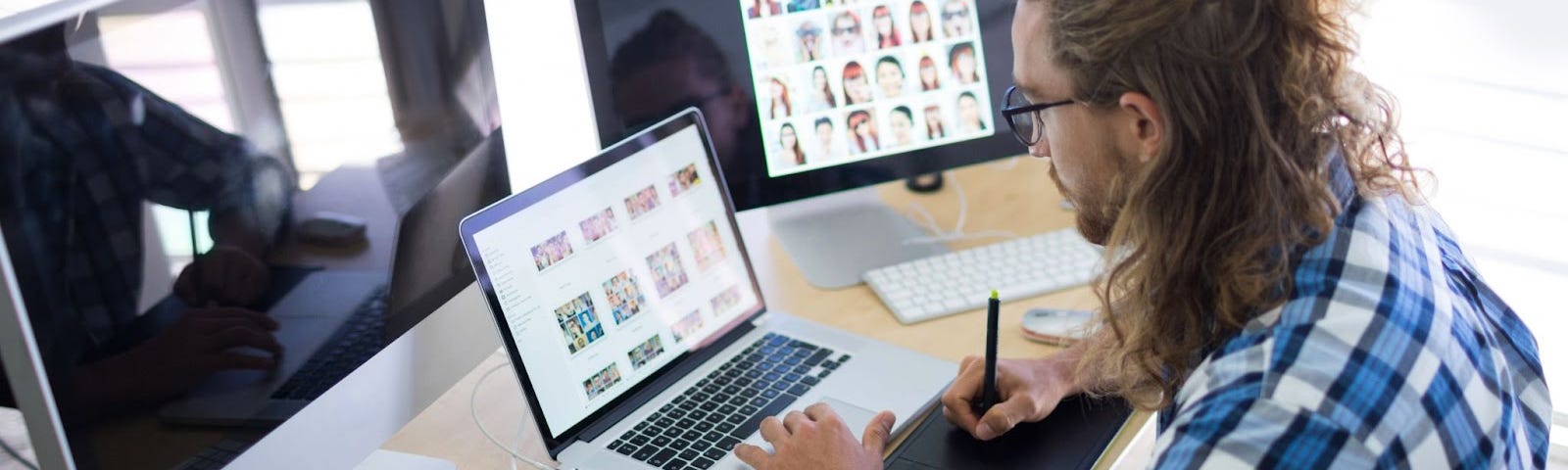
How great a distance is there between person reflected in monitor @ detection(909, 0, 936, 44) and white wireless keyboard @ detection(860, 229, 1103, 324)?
0.84 ft

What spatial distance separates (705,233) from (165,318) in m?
0.56

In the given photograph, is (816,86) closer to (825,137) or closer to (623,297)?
(825,137)

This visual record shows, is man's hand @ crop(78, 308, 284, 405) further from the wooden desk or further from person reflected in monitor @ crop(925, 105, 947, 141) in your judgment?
person reflected in monitor @ crop(925, 105, 947, 141)

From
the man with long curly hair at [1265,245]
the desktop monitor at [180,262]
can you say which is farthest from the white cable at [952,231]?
the desktop monitor at [180,262]

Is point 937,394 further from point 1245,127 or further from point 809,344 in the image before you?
point 1245,127

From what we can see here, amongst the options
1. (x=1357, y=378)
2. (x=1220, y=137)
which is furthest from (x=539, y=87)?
(x=1357, y=378)

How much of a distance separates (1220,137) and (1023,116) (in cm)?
18

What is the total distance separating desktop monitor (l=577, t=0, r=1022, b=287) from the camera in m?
1.42

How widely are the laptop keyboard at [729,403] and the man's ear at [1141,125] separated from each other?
0.43 metres

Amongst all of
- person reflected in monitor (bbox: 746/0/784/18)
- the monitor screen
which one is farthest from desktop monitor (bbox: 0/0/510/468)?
person reflected in monitor (bbox: 746/0/784/18)

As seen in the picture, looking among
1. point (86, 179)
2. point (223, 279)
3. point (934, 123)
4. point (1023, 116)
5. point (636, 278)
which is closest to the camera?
point (86, 179)

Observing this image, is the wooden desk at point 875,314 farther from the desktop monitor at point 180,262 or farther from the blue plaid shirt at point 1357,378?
the blue plaid shirt at point 1357,378

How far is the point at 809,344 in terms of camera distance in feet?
4.41

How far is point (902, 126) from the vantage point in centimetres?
153
